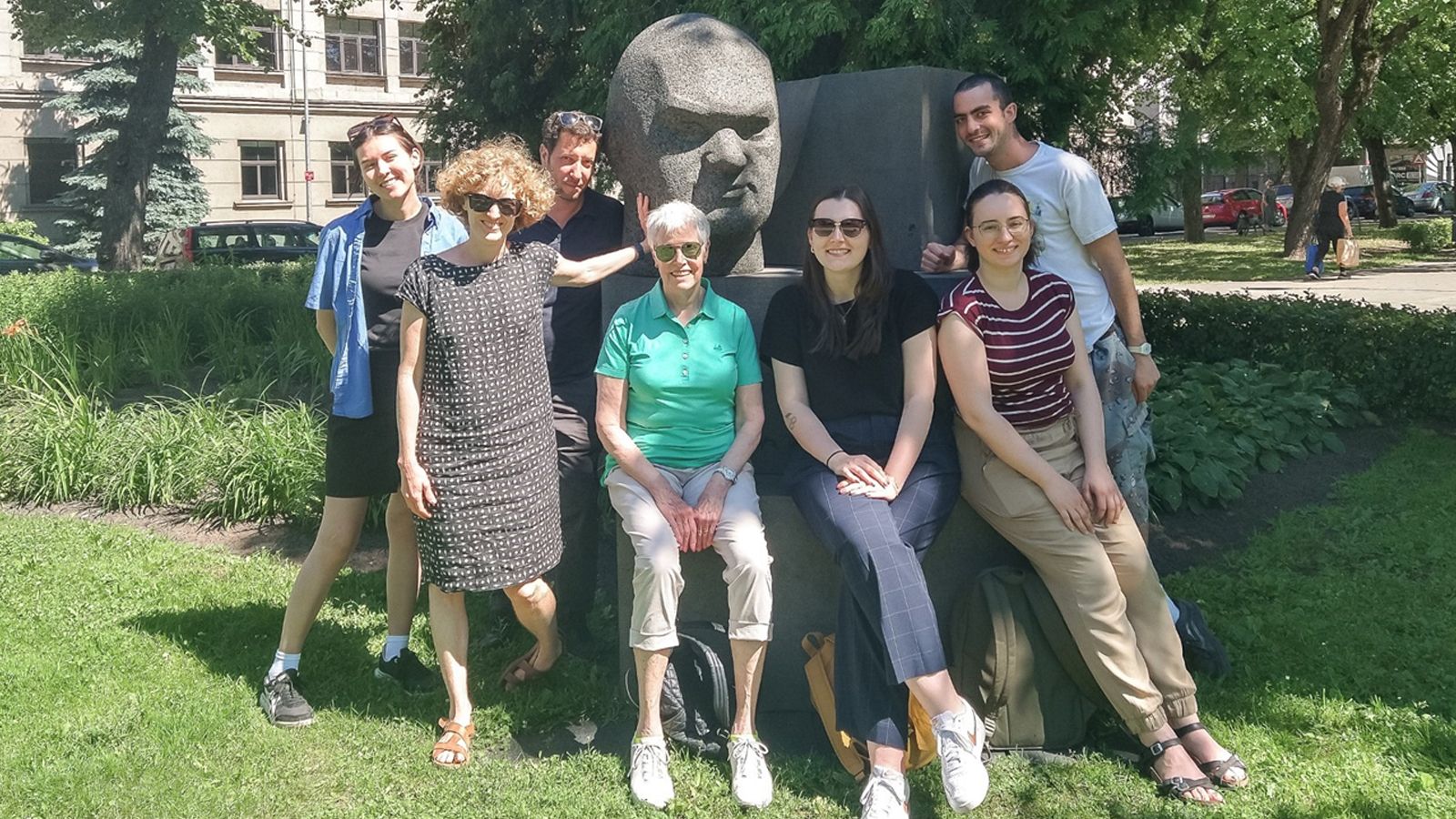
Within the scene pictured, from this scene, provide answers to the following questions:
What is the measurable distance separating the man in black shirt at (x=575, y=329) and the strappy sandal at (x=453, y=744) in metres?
0.78

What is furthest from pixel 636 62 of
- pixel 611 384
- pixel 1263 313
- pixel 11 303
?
pixel 11 303

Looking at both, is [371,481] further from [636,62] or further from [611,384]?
[636,62]

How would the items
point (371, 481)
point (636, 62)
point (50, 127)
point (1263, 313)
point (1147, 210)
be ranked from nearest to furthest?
1. point (371, 481)
2. point (636, 62)
3. point (1263, 313)
4. point (1147, 210)
5. point (50, 127)

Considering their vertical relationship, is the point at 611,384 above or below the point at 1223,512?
above

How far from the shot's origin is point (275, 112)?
1278 inches

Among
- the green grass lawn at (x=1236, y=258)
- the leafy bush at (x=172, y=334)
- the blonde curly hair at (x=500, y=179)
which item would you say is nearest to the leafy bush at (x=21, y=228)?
the leafy bush at (x=172, y=334)

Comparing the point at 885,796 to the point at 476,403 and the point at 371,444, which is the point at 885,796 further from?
the point at 371,444

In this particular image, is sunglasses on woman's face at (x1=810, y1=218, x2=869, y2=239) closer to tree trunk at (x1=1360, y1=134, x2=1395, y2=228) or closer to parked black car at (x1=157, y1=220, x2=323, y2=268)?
parked black car at (x1=157, y1=220, x2=323, y2=268)

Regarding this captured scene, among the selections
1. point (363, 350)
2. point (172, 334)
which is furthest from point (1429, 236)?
point (363, 350)

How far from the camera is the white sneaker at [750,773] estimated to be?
344 centimetres

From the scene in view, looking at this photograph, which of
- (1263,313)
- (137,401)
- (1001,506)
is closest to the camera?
(1001,506)

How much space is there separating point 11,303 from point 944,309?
8.80 m

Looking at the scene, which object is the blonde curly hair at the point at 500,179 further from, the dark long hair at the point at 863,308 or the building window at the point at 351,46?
the building window at the point at 351,46

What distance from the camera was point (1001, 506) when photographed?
146 inches
